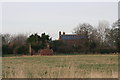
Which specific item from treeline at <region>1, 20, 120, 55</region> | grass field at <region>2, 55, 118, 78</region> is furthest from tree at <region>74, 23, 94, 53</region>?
grass field at <region>2, 55, 118, 78</region>

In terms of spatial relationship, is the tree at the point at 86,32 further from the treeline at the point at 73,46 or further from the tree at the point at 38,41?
the tree at the point at 38,41

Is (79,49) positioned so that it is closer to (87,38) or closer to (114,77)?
(87,38)

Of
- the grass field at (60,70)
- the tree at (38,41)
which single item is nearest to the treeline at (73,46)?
the tree at (38,41)

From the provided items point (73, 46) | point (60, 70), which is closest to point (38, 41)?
point (73, 46)

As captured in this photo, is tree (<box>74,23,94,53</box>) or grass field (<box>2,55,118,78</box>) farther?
tree (<box>74,23,94,53</box>)

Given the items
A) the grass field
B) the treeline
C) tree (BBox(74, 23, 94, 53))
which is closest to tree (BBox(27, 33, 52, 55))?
the treeline

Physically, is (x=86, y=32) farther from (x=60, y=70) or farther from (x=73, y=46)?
(x=60, y=70)

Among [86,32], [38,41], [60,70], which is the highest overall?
[86,32]

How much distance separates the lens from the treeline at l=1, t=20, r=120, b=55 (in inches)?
2223

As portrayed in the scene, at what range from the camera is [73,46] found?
60781 millimetres

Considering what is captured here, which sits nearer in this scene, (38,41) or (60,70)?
(60,70)

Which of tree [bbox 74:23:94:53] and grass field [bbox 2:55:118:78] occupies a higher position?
tree [bbox 74:23:94:53]

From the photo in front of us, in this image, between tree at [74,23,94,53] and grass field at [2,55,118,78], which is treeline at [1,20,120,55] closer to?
tree at [74,23,94,53]

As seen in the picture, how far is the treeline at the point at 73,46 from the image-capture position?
56.5 m
